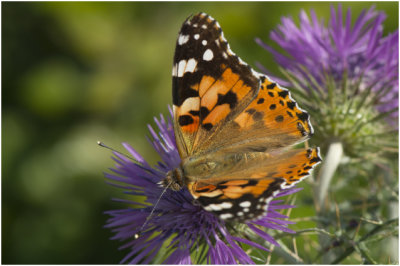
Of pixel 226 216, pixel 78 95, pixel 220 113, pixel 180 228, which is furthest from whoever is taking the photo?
pixel 78 95

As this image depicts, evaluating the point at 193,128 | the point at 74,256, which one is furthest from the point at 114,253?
the point at 193,128

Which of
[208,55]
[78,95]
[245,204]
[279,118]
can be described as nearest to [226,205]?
[245,204]

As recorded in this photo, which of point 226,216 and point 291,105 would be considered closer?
point 226,216

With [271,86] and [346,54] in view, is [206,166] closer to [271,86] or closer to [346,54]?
[271,86]

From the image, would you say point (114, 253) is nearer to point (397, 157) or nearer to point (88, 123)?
point (88, 123)

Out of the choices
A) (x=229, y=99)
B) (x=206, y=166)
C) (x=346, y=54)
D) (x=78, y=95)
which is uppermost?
(x=78, y=95)

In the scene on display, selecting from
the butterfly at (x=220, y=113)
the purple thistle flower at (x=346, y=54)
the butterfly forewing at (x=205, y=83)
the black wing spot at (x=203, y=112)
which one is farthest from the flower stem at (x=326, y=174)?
the black wing spot at (x=203, y=112)

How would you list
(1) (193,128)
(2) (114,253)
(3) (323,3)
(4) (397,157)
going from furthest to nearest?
(3) (323,3) → (2) (114,253) → (4) (397,157) → (1) (193,128)

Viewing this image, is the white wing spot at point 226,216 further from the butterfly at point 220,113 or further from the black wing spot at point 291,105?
the black wing spot at point 291,105
